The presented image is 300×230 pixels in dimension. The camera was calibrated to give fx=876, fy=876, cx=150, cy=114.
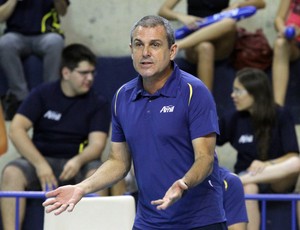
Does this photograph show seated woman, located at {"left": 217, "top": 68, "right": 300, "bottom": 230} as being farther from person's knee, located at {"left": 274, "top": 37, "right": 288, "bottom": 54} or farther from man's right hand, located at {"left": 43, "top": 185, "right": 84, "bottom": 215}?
man's right hand, located at {"left": 43, "top": 185, "right": 84, "bottom": 215}

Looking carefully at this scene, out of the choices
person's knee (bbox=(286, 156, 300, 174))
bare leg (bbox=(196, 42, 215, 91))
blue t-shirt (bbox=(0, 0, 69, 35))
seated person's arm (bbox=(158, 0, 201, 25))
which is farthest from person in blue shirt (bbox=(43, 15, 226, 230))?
blue t-shirt (bbox=(0, 0, 69, 35))

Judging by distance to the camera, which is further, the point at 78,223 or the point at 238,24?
the point at 238,24

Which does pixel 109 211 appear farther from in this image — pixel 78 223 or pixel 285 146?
pixel 285 146

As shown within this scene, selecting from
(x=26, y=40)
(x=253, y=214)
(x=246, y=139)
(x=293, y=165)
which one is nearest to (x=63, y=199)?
(x=253, y=214)

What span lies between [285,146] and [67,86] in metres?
1.55

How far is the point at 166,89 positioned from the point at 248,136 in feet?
8.07

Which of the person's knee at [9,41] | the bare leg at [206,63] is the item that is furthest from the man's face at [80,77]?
the bare leg at [206,63]

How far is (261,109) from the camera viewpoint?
226 inches

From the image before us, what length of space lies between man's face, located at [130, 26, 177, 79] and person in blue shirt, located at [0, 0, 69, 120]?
3.30 meters

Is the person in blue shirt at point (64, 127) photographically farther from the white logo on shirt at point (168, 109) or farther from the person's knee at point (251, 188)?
the white logo on shirt at point (168, 109)

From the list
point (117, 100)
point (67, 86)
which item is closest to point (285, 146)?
point (67, 86)

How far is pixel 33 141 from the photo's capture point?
19.8 feet

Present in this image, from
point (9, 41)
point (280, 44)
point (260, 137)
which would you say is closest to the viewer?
point (260, 137)

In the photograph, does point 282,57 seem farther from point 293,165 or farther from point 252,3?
point 293,165
